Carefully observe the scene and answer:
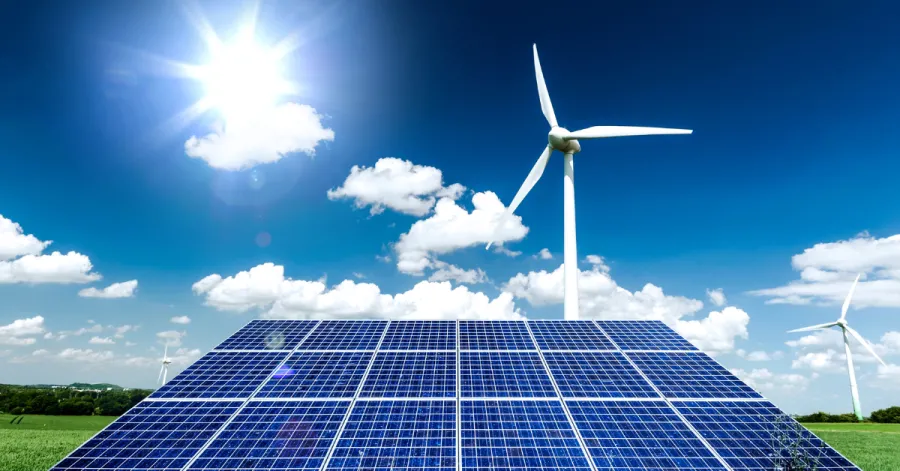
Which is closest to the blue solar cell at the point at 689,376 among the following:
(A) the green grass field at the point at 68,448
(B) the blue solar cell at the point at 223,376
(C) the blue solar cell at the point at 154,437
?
(A) the green grass field at the point at 68,448

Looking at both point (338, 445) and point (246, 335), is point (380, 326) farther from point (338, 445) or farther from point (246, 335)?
point (338, 445)

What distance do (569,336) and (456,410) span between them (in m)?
11.0

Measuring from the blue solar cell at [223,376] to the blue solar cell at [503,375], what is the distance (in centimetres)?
1064

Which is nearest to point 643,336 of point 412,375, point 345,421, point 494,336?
point 494,336

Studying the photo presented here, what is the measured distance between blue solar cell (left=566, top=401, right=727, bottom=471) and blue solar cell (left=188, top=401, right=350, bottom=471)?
1088 centimetres

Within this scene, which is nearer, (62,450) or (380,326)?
(380,326)

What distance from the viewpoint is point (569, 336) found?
2992 cm

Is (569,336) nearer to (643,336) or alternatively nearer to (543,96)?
(643,336)

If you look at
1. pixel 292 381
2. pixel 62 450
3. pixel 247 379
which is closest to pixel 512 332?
pixel 292 381

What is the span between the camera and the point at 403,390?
23391mm

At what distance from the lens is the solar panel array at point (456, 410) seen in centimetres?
1869

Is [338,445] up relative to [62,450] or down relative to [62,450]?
up

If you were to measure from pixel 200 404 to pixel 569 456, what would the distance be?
17.0m

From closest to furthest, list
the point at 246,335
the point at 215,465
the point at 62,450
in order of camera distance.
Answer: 1. the point at 215,465
2. the point at 246,335
3. the point at 62,450
